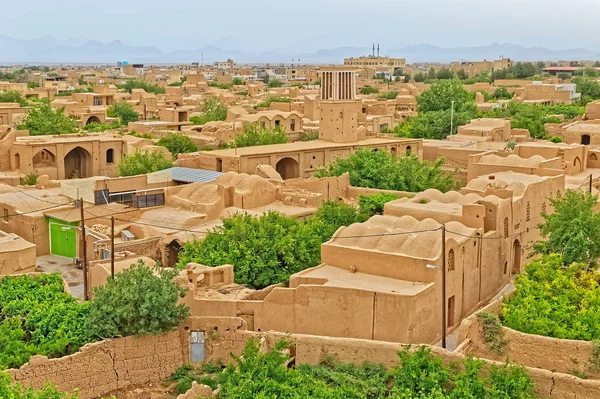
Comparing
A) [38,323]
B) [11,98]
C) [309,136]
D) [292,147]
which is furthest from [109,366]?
[11,98]

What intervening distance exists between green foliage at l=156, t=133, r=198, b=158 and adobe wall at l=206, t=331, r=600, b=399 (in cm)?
2439

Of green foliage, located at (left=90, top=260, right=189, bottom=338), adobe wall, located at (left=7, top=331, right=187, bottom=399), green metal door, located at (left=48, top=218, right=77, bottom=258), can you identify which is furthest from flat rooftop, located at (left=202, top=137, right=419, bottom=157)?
adobe wall, located at (left=7, top=331, right=187, bottom=399)

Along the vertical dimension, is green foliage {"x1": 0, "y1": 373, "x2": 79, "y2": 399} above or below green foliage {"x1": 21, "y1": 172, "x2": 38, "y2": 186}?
below

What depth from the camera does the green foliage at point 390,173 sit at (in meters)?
30.1

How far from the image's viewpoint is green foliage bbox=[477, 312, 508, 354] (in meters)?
15.3

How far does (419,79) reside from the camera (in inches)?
5172

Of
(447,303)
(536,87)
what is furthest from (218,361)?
(536,87)

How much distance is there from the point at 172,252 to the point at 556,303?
1113cm

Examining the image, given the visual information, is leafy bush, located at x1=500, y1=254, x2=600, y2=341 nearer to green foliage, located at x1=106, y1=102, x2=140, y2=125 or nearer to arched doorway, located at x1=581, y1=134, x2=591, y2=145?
arched doorway, located at x1=581, y1=134, x2=591, y2=145

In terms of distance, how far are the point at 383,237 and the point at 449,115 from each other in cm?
3577

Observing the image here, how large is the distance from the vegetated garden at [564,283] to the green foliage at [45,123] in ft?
110

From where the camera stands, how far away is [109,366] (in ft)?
50.6

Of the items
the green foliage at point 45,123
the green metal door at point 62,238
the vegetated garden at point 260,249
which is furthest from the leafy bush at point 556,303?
the green foliage at point 45,123

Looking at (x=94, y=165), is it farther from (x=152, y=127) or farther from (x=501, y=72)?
(x=501, y=72)
